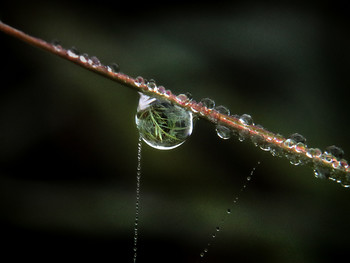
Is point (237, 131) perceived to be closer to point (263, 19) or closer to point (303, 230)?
point (303, 230)

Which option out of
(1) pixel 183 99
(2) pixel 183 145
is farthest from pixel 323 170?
(2) pixel 183 145

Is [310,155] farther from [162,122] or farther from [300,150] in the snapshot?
[162,122]

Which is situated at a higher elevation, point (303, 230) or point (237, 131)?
point (303, 230)

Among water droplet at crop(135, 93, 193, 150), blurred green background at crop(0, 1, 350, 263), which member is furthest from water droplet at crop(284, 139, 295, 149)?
blurred green background at crop(0, 1, 350, 263)

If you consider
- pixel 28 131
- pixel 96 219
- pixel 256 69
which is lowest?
pixel 96 219

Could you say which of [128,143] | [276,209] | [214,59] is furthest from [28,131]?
[276,209]

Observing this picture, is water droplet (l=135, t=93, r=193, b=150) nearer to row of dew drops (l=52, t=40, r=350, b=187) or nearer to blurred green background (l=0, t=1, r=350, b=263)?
row of dew drops (l=52, t=40, r=350, b=187)
